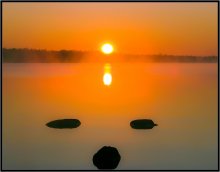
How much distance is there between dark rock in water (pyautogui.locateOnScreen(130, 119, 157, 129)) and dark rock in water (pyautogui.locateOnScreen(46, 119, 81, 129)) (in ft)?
2.60

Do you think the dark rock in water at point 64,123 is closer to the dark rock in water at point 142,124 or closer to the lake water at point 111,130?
the lake water at point 111,130

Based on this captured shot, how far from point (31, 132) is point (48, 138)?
1.01ft

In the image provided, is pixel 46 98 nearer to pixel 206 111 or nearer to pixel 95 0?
pixel 95 0

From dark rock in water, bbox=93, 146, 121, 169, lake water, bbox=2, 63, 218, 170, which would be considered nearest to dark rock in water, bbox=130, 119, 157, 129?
lake water, bbox=2, 63, 218, 170

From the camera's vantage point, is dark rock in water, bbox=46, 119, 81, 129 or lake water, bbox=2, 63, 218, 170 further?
dark rock in water, bbox=46, 119, 81, 129

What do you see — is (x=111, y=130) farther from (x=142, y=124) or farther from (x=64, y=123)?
(x=64, y=123)

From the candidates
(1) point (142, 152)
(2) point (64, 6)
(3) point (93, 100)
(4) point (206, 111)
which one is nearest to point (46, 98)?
(3) point (93, 100)

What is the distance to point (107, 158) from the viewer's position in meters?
3.85

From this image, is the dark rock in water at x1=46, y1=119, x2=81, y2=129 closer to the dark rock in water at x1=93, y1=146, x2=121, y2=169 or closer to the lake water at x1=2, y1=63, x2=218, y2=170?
the lake water at x1=2, y1=63, x2=218, y2=170

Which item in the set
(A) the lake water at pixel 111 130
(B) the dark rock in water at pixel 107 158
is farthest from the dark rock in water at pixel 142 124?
(B) the dark rock in water at pixel 107 158

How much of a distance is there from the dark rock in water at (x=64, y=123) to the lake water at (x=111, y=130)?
8 cm

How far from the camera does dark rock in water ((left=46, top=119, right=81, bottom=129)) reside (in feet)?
15.4

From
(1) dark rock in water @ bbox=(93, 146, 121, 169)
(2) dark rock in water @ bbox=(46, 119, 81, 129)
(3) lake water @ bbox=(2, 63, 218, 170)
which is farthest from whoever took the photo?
(2) dark rock in water @ bbox=(46, 119, 81, 129)

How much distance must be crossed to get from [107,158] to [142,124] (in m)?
1.05
